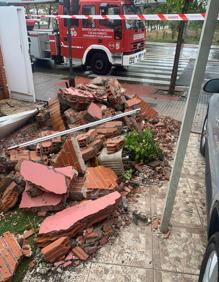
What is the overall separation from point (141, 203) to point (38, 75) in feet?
29.6

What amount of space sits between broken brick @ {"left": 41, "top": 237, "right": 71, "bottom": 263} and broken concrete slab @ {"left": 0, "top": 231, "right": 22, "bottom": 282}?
0.27 m

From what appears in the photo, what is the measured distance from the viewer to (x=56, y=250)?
2.75 meters

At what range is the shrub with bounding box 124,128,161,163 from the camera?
434 cm

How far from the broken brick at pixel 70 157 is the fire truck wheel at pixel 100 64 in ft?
24.9

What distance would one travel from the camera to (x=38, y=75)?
36.8 feet

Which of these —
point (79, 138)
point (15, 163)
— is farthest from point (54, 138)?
point (15, 163)

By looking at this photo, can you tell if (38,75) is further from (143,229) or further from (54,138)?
(143,229)

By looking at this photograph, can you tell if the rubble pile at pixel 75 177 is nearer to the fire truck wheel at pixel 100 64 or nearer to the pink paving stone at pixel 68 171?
the pink paving stone at pixel 68 171

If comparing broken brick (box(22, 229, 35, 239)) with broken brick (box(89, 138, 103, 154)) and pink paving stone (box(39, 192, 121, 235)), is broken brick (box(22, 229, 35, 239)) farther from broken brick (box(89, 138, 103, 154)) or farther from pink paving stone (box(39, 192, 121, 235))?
broken brick (box(89, 138, 103, 154))

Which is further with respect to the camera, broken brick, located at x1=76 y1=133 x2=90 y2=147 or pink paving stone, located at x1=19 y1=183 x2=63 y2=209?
broken brick, located at x1=76 y1=133 x2=90 y2=147

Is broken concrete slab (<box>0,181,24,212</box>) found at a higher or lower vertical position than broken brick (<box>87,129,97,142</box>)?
lower

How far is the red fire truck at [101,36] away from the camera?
32.2 feet

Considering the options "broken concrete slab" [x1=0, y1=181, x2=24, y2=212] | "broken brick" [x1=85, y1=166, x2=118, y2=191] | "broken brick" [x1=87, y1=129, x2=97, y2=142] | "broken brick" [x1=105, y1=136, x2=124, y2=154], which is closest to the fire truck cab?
"broken brick" [x1=87, y1=129, x2=97, y2=142]

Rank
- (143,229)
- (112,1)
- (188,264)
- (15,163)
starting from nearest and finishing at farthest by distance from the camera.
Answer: (188,264) → (143,229) → (15,163) → (112,1)
